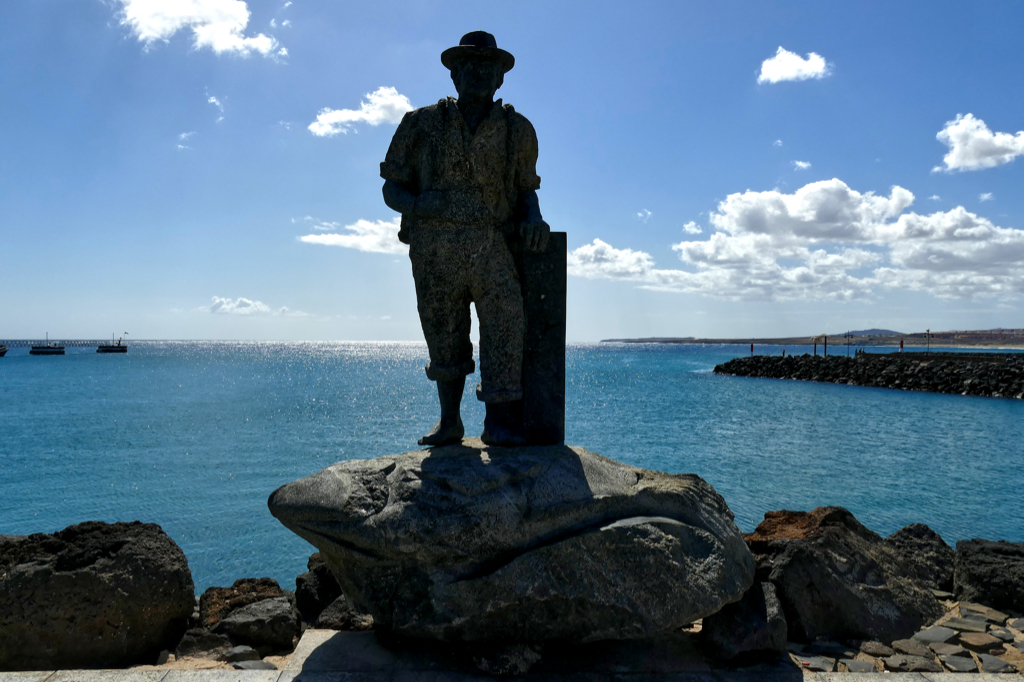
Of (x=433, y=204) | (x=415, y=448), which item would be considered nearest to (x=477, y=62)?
(x=433, y=204)

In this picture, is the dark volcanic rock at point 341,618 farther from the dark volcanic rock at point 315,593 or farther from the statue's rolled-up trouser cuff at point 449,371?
the statue's rolled-up trouser cuff at point 449,371

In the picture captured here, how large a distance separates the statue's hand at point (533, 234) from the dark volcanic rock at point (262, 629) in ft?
9.58

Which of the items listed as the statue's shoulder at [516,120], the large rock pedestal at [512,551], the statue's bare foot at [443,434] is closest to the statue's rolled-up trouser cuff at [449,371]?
the statue's bare foot at [443,434]

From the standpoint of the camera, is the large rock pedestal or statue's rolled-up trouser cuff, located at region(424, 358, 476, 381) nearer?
the large rock pedestal

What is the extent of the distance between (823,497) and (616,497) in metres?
12.3

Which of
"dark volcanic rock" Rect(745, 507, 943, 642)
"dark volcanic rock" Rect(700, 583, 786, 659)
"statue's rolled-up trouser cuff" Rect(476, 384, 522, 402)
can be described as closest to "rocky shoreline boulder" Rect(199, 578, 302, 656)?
"statue's rolled-up trouser cuff" Rect(476, 384, 522, 402)

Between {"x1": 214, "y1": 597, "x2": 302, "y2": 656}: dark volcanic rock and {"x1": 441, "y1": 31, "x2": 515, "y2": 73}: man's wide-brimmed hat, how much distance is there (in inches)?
148

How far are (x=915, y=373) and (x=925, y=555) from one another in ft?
117

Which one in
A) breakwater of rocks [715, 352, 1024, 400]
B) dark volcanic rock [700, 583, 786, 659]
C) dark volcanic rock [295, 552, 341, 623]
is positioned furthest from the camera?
breakwater of rocks [715, 352, 1024, 400]

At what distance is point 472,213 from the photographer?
3.96 meters

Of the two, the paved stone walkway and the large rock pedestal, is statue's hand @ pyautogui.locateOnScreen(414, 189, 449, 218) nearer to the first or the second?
the large rock pedestal

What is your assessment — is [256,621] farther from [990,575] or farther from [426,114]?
[990,575]

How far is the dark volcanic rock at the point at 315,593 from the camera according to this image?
471 cm

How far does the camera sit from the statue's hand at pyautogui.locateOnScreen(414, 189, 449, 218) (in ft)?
12.9
